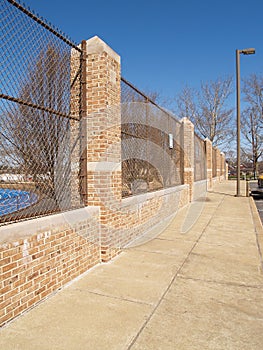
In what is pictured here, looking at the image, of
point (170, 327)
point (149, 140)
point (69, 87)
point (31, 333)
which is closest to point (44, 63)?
point (69, 87)

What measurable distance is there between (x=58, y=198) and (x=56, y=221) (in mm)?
640

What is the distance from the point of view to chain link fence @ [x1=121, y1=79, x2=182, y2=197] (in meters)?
5.82

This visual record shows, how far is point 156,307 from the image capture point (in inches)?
120

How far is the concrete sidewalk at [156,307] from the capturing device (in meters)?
2.45

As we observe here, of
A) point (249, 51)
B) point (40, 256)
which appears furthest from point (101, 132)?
point (249, 51)

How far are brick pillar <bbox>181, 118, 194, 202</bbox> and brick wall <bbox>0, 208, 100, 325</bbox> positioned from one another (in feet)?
25.3

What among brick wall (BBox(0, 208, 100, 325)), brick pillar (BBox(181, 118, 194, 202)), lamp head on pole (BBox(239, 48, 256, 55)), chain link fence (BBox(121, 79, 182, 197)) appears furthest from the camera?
lamp head on pole (BBox(239, 48, 256, 55))

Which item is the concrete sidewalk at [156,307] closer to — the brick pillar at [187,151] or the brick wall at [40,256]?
the brick wall at [40,256]

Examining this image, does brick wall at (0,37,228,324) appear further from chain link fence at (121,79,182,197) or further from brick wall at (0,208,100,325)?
chain link fence at (121,79,182,197)

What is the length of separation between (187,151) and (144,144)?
5.06 m

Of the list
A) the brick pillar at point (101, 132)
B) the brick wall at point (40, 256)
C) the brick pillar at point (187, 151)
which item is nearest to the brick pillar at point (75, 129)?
the brick pillar at point (101, 132)

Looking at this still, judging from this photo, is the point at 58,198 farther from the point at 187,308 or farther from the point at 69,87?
the point at 187,308

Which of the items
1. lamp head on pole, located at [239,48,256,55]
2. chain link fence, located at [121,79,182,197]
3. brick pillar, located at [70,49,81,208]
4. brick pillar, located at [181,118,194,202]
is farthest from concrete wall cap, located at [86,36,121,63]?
lamp head on pole, located at [239,48,256,55]

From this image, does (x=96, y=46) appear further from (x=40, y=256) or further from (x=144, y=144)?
(x=40, y=256)
